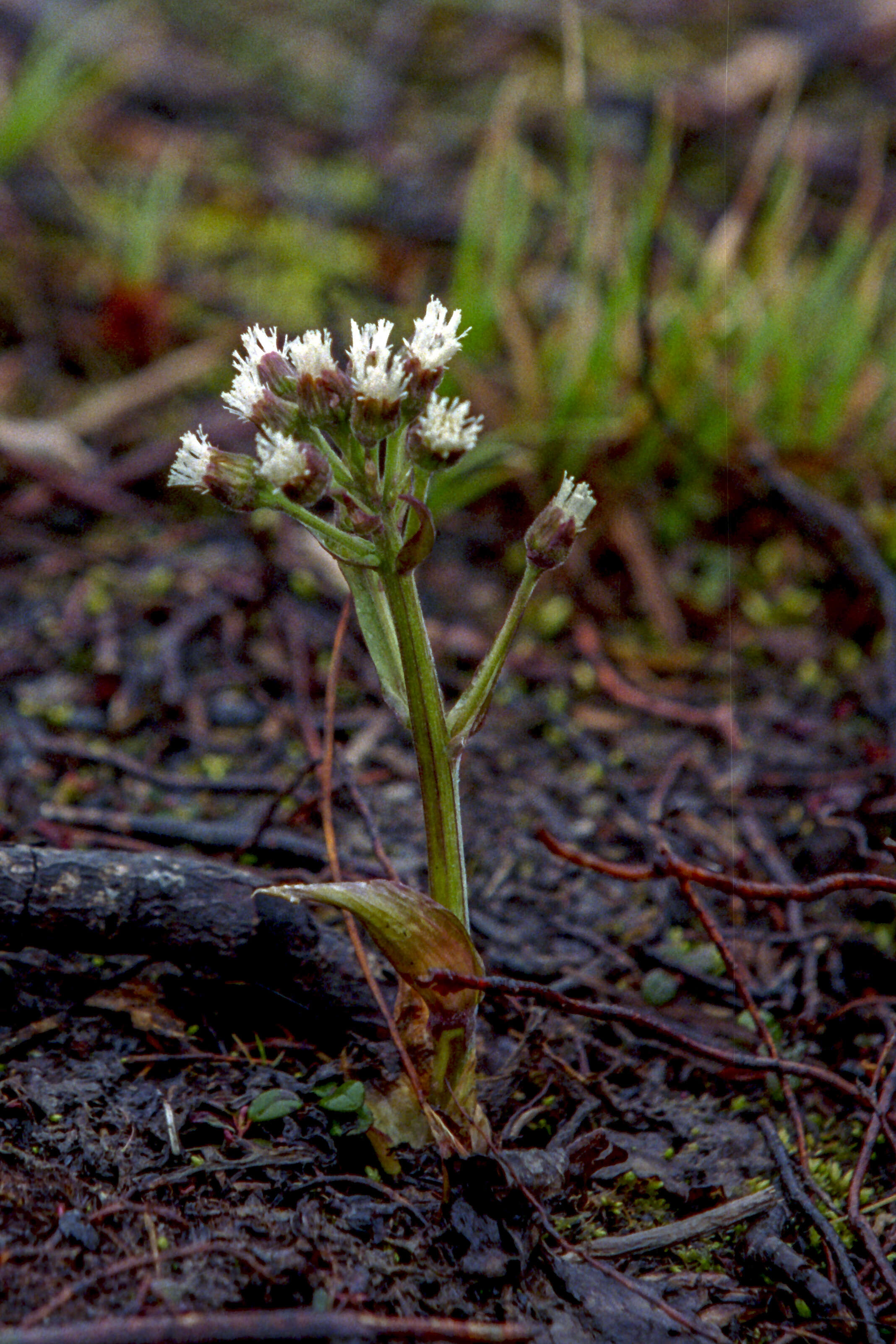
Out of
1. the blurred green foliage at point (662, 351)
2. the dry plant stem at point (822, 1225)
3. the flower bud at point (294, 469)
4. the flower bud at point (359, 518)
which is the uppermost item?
the blurred green foliage at point (662, 351)

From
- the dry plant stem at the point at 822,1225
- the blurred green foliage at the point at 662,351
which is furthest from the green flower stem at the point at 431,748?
the blurred green foliage at the point at 662,351

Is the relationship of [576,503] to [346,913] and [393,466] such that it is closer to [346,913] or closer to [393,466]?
[393,466]

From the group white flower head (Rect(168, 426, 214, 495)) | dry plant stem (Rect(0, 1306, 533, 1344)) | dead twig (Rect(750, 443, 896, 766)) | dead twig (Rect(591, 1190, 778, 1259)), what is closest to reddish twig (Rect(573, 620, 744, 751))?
dead twig (Rect(750, 443, 896, 766))

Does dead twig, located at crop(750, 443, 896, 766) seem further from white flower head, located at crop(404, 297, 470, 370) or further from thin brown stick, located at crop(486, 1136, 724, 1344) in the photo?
white flower head, located at crop(404, 297, 470, 370)

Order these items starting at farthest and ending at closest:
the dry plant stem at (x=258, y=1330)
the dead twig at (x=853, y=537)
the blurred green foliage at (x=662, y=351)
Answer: the blurred green foliage at (x=662, y=351) < the dead twig at (x=853, y=537) < the dry plant stem at (x=258, y=1330)

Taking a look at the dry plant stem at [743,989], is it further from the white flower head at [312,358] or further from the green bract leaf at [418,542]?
the white flower head at [312,358]

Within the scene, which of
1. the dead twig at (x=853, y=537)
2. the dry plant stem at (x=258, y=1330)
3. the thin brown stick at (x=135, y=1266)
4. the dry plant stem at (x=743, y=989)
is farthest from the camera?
the dead twig at (x=853, y=537)

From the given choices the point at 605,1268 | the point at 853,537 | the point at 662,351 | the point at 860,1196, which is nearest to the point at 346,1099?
the point at 605,1268

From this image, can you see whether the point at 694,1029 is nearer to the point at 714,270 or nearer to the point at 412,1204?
the point at 412,1204
